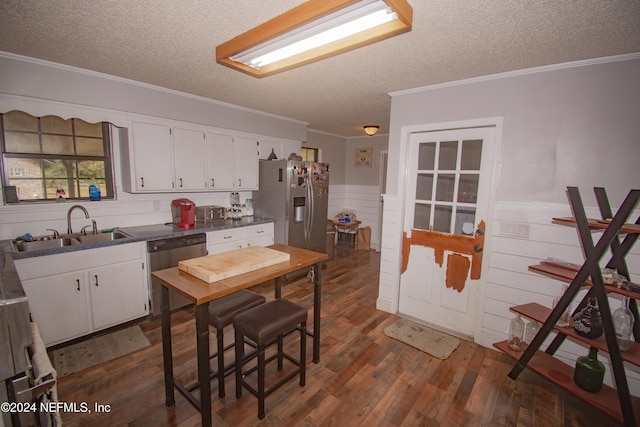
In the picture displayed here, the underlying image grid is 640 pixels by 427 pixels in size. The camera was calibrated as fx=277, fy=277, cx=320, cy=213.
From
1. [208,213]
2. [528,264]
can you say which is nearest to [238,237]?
[208,213]

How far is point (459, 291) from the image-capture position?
9.14 feet

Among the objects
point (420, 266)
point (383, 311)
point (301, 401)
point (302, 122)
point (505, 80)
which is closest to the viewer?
point (301, 401)

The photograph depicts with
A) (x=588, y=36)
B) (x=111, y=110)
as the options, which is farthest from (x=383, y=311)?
(x=111, y=110)

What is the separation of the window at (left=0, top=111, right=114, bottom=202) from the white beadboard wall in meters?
4.03

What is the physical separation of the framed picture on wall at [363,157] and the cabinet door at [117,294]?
4672 millimetres

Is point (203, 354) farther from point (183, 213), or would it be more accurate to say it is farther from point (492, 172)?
point (492, 172)

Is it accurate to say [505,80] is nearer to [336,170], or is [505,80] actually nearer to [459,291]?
[459,291]

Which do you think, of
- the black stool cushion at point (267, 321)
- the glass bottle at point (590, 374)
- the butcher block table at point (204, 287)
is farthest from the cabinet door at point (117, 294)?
the glass bottle at point (590, 374)

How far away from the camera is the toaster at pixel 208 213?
357 centimetres

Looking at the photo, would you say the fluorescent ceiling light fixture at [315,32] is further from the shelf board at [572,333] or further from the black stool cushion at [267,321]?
the shelf board at [572,333]

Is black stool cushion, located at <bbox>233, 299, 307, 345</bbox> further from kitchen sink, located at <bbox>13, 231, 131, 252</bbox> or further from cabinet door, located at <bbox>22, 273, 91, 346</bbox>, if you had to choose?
kitchen sink, located at <bbox>13, 231, 131, 252</bbox>

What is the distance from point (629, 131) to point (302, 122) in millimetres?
3898

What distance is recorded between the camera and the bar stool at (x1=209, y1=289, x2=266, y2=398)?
6.24ft

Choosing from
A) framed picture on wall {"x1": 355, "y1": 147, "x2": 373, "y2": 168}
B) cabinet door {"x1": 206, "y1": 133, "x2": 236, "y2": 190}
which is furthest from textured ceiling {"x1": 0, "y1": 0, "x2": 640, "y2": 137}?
framed picture on wall {"x1": 355, "y1": 147, "x2": 373, "y2": 168}
